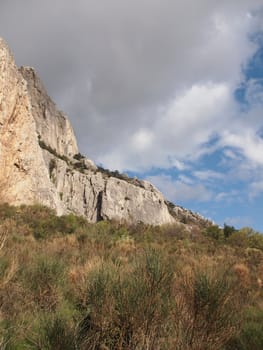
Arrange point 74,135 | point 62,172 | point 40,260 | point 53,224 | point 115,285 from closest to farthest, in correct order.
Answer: point 115,285, point 40,260, point 53,224, point 62,172, point 74,135

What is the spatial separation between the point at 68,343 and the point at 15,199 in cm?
2299

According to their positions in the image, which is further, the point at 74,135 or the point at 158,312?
the point at 74,135

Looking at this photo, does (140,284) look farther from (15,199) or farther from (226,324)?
(15,199)

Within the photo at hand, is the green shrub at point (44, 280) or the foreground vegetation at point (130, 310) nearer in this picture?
the foreground vegetation at point (130, 310)

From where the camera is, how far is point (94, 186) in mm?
51812

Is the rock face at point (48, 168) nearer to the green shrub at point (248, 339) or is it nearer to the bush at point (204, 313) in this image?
the green shrub at point (248, 339)

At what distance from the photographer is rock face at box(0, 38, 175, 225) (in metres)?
24.8

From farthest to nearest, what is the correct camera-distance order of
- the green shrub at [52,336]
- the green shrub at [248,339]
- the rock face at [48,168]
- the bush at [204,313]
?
1. the rock face at [48,168]
2. the green shrub at [248,339]
3. the green shrub at [52,336]
4. the bush at [204,313]

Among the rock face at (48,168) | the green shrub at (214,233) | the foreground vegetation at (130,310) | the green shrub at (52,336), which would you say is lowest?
the green shrub at (52,336)

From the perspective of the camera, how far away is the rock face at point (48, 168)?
24844 mm

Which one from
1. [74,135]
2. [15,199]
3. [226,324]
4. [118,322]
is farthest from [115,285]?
[74,135]

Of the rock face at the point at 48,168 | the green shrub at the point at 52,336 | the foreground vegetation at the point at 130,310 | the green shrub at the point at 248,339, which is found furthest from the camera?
the rock face at the point at 48,168

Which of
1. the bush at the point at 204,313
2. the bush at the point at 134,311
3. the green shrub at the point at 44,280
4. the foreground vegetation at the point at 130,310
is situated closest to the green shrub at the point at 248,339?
the foreground vegetation at the point at 130,310

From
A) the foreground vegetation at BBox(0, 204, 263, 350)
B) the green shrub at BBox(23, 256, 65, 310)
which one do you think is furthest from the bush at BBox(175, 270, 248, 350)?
the green shrub at BBox(23, 256, 65, 310)
